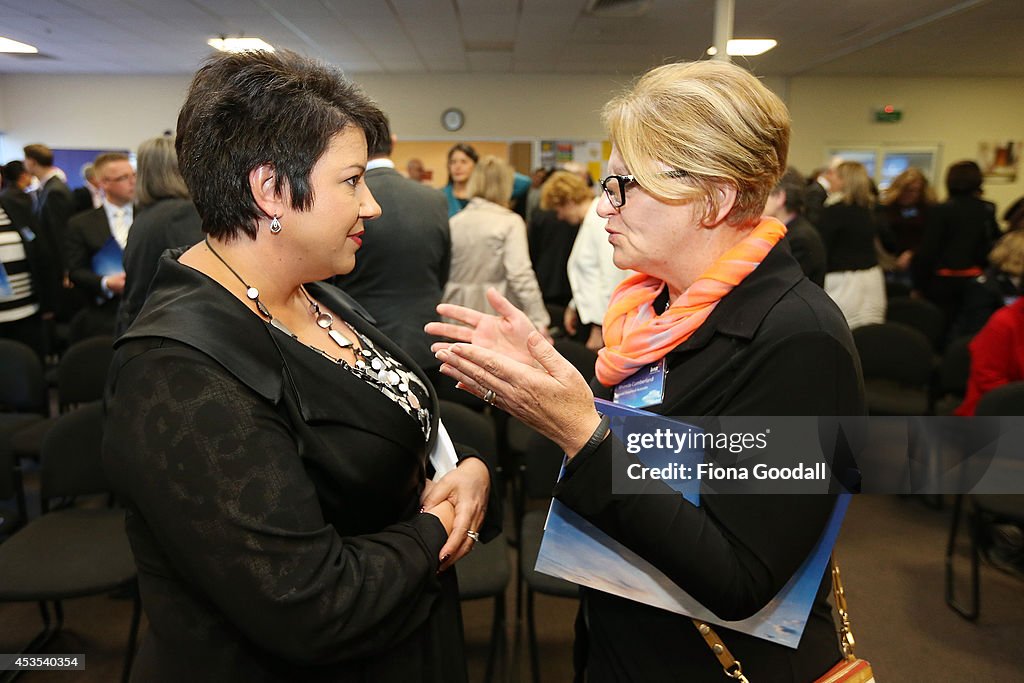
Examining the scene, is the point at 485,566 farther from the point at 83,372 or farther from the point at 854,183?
the point at 854,183

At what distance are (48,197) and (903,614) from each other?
6.31 metres

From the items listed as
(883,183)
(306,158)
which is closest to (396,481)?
(306,158)

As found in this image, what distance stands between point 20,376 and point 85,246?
31.2 inches

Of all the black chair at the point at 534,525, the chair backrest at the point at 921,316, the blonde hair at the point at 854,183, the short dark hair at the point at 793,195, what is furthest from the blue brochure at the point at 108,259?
the chair backrest at the point at 921,316

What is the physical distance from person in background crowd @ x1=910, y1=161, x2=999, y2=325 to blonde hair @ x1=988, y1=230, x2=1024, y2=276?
78.1 inches

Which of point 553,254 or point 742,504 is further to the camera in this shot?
point 553,254

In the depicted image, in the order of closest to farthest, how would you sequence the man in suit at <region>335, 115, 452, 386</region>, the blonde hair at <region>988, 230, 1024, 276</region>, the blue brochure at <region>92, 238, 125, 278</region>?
the man in suit at <region>335, 115, 452, 386</region> → the blonde hair at <region>988, 230, 1024, 276</region> → the blue brochure at <region>92, 238, 125, 278</region>

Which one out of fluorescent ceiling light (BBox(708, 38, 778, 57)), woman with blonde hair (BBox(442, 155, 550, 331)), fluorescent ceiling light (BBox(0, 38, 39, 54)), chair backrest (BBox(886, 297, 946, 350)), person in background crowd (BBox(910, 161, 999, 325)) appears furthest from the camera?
fluorescent ceiling light (BBox(708, 38, 778, 57))

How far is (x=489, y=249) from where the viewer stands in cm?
362

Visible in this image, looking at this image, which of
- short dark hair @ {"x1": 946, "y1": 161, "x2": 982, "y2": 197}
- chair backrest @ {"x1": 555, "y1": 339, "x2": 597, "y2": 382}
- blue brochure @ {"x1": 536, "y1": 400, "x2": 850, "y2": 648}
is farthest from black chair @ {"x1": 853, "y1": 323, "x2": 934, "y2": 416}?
blue brochure @ {"x1": 536, "y1": 400, "x2": 850, "y2": 648}

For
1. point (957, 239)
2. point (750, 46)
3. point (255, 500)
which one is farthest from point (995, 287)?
point (255, 500)

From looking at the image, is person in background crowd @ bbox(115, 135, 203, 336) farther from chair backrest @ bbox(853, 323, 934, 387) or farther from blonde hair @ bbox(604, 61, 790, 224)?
chair backrest @ bbox(853, 323, 934, 387)

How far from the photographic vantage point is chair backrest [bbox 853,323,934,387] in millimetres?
3584

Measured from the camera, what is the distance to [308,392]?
3.01 ft
